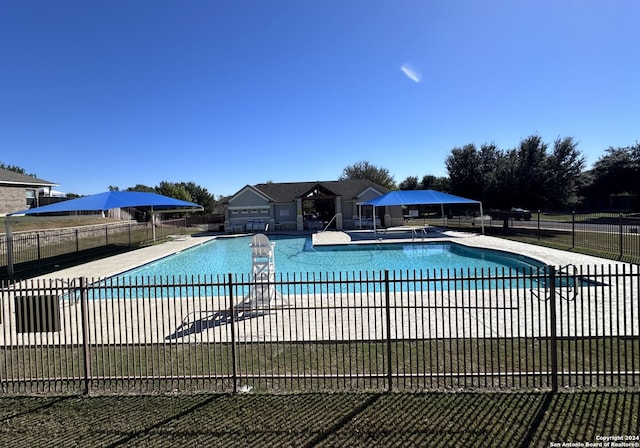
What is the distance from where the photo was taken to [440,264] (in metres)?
16.4

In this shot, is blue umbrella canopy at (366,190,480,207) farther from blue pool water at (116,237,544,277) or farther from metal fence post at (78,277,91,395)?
metal fence post at (78,277,91,395)

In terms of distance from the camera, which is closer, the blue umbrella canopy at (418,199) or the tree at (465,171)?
the blue umbrella canopy at (418,199)

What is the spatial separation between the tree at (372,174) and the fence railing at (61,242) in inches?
1681

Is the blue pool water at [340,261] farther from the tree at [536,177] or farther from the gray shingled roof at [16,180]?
the gray shingled roof at [16,180]

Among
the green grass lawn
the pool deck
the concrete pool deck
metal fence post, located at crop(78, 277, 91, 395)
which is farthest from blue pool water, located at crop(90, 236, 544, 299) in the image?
the green grass lawn

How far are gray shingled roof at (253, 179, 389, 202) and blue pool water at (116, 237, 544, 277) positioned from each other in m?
12.1

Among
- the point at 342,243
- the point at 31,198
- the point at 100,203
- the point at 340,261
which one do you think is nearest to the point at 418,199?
the point at 342,243

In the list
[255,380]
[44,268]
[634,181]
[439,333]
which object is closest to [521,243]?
[439,333]

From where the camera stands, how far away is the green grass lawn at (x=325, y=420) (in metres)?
3.69

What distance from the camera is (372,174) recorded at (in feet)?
213

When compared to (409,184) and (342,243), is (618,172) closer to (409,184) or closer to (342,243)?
(409,184)

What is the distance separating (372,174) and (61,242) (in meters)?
52.0

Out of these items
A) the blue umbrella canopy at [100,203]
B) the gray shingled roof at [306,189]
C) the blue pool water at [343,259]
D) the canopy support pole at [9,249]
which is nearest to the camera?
the canopy support pole at [9,249]

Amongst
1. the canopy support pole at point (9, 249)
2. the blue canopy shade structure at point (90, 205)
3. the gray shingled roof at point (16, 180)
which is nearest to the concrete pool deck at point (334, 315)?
the canopy support pole at point (9, 249)
